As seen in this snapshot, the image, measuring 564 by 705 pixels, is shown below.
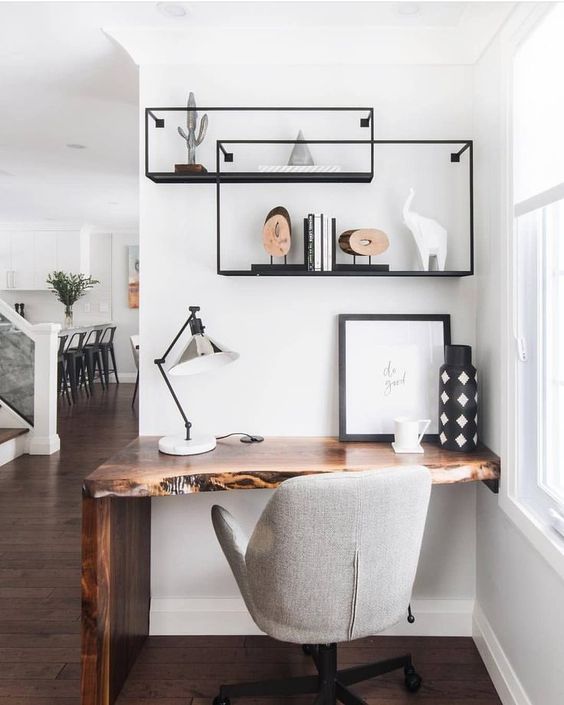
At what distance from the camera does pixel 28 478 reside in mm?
4570

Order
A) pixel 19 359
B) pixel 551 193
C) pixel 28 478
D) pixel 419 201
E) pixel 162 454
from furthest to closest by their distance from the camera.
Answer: pixel 19 359
pixel 28 478
pixel 419 201
pixel 162 454
pixel 551 193

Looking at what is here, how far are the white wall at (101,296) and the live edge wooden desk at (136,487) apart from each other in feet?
26.1

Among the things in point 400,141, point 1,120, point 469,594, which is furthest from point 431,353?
point 1,120

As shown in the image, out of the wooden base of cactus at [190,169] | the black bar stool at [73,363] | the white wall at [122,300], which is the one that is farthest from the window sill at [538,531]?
the white wall at [122,300]

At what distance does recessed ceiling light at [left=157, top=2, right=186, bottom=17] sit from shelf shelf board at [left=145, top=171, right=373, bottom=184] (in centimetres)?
58

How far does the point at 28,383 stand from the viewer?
544cm

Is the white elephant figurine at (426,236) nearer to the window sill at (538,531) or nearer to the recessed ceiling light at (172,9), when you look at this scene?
the window sill at (538,531)

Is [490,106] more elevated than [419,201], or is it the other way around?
[490,106]

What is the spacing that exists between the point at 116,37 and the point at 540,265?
1.91 metres

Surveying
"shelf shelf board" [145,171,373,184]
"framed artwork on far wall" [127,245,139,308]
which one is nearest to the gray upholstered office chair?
"shelf shelf board" [145,171,373,184]

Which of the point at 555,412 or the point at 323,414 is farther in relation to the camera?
the point at 323,414

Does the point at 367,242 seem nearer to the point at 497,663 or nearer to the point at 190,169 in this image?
the point at 190,169

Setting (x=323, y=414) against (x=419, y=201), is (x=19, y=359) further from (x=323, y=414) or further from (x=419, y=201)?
(x=419, y=201)

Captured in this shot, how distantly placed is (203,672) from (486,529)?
121 cm
